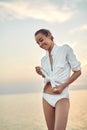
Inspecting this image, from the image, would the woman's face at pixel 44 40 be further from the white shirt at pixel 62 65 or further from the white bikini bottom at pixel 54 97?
the white bikini bottom at pixel 54 97

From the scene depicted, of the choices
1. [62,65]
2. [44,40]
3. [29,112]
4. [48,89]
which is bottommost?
[29,112]

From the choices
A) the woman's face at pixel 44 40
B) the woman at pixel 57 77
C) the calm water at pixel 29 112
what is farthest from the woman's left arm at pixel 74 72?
the calm water at pixel 29 112

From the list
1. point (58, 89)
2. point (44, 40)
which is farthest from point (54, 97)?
point (44, 40)

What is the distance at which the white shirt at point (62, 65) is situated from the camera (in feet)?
4.79

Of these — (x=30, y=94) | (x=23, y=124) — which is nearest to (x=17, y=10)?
(x=30, y=94)

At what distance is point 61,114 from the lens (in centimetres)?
141

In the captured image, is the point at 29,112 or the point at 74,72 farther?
the point at 29,112

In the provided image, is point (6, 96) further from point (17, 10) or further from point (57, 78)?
point (57, 78)

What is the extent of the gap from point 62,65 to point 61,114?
218mm

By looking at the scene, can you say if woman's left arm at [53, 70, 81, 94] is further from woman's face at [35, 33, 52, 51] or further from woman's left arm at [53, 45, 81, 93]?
woman's face at [35, 33, 52, 51]

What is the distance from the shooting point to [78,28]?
287cm

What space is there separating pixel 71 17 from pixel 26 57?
533 millimetres

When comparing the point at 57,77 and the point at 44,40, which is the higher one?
the point at 44,40

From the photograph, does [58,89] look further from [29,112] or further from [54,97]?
[29,112]
